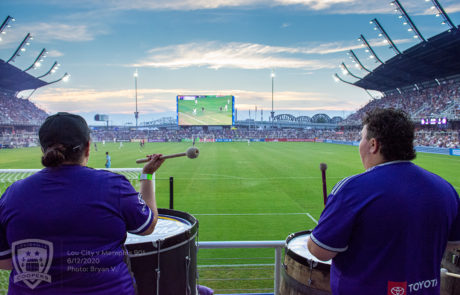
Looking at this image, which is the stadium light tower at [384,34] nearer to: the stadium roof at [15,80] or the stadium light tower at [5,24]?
the stadium light tower at [5,24]

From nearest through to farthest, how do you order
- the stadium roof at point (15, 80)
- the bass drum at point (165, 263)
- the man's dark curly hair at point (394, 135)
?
the man's dark curly hair at point (394, 135), the bass drum at point (165, 263), the stadium roof at point (15, 80)

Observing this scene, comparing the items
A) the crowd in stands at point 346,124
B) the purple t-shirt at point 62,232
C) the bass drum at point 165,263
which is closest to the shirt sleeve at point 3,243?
the purple t-shirt at point 62,232

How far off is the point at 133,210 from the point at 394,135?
1.67 m

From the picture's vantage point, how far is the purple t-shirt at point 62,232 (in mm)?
1613

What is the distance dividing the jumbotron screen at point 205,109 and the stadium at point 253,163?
23 cm

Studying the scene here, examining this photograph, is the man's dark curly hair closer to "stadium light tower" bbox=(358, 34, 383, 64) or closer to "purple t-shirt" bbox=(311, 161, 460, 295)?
"purple t-shirt" bbox=(311, 161, 460, 295)

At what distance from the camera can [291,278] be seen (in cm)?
259

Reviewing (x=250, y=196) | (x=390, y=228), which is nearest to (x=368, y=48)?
(x=250, y=196)

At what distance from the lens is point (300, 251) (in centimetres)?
282

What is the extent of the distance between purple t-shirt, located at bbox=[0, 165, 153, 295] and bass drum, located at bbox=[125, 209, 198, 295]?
0.56 meters

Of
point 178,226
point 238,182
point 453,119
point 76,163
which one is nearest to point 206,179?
point 238,182

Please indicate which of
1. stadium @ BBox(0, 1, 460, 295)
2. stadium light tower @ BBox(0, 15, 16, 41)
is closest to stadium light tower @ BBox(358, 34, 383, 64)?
stadium @ BBox(0, 1, 460, 295)

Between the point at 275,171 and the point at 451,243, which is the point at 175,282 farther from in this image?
the point at 275,171

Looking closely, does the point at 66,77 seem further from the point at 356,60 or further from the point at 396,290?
the point at 396,290
